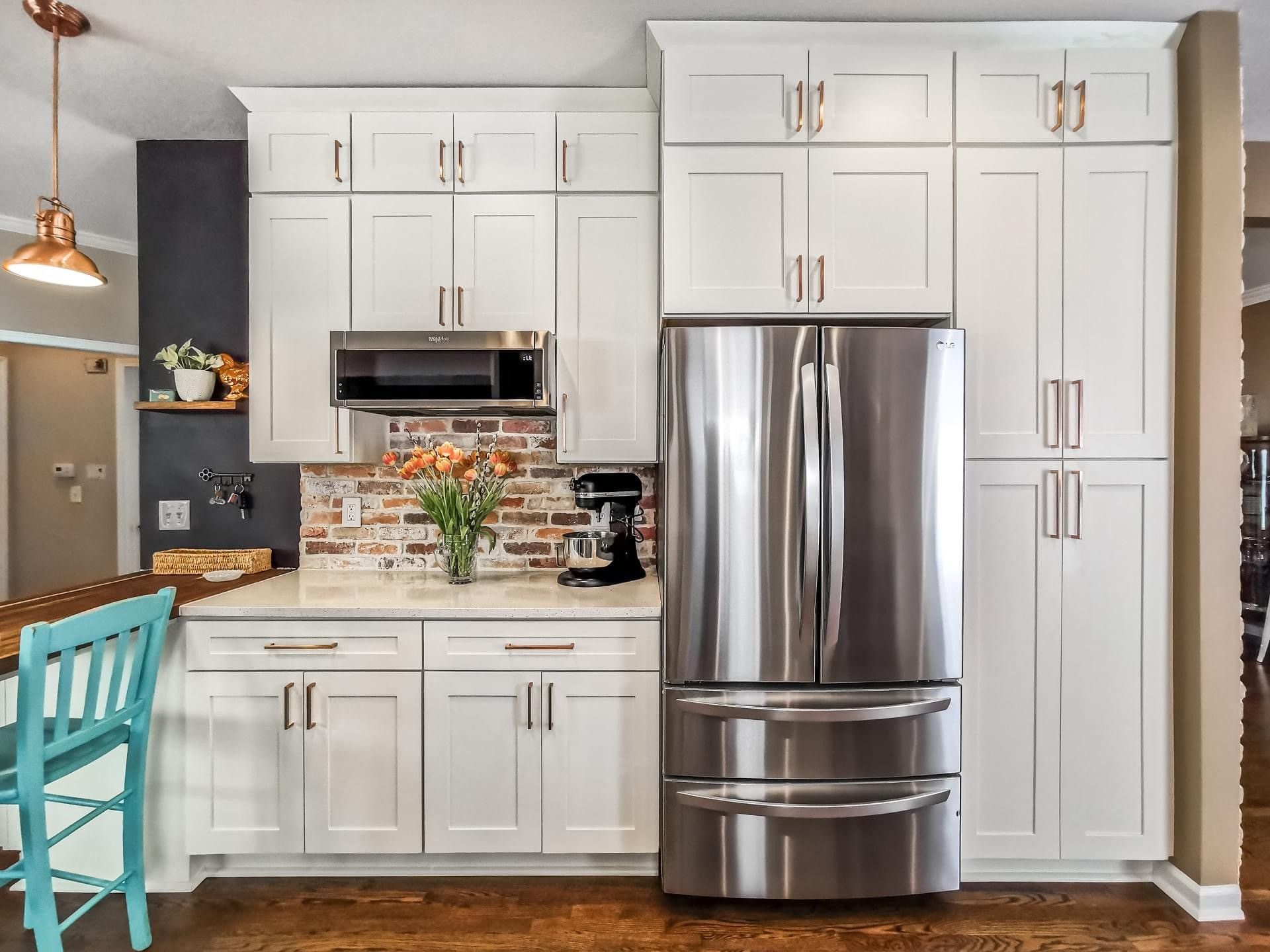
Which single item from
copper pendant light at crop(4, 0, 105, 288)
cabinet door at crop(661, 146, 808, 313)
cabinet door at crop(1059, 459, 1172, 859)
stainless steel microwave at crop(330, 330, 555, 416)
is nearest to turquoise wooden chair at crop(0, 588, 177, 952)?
stainless steel microwave at crop(330, 330, 555, 416)

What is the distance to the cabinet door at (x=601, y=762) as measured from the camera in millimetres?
2002

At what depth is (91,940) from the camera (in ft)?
5.99

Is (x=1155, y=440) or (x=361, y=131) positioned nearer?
(x=1155, y=440)

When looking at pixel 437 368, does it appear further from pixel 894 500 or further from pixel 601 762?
pixel 894 500

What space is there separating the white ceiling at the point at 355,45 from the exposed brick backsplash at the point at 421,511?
1.23 meters

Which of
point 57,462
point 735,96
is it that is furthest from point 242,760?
point 57,462

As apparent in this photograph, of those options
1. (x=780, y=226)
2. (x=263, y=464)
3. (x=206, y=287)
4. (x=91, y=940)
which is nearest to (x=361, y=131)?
(x=206, y=287)

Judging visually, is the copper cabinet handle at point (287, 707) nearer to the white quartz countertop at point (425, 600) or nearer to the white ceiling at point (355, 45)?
the white quartz countertop at point (425, 600)

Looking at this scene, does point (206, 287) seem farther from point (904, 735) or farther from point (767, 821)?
point (904, 735)

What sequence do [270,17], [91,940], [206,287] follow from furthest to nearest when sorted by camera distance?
[206,287] < [270,17] < [91,940]

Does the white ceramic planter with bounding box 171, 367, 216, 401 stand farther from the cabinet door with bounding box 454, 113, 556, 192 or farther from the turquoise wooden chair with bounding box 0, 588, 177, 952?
the cabinet door with bounding box 454, 113, 556, 192

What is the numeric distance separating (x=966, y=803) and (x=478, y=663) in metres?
1.53

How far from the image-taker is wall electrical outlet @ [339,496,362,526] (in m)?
2.62

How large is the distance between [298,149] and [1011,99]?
7.65 ft
